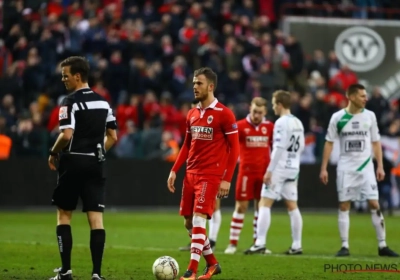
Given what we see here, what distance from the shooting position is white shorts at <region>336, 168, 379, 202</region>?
14219mm

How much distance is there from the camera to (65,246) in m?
10.4

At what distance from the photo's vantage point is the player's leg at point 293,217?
14.3 meters

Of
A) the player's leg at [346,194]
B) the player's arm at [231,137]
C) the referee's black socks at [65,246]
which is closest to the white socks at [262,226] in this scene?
the player's leg at [346,194]

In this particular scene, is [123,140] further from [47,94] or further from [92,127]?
[92,127]

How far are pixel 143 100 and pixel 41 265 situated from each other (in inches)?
546

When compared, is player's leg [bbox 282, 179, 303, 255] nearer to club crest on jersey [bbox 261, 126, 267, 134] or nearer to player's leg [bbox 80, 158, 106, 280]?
club crest on jersey [bbox 261, 126, 267, 134]

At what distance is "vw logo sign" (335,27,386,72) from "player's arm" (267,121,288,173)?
18.6 metres

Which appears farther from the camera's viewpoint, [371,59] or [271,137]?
[371,59]

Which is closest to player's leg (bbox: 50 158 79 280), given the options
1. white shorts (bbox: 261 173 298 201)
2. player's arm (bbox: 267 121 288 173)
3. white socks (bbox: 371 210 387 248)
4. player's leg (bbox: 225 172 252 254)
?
player's arm (bbox: 267 121 288 173)

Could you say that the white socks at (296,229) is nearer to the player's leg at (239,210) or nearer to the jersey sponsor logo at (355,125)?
the player's leg at (239,210)

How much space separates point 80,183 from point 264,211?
460cm

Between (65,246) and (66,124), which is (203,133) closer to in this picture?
(66,124)

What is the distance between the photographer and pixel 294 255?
1395cm

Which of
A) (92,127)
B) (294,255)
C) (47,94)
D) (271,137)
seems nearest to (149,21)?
(47,94)
